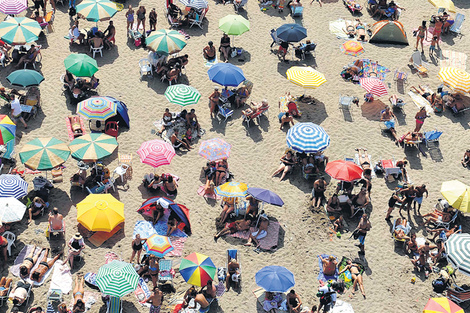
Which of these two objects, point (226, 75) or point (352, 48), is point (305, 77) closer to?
point (226, 75)

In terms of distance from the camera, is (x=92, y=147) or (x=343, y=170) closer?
(x=92, y=147)

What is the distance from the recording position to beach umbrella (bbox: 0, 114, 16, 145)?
2020 cm

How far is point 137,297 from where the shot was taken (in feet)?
58.0

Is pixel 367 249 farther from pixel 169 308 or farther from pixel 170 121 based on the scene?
pixel 170 121

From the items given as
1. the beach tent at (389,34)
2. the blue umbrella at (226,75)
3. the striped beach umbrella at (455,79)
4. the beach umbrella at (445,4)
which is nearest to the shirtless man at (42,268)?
the blue umbrella at (226,75)

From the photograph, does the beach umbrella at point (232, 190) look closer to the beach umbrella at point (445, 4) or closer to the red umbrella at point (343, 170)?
the red umbrella at point (343, 170)

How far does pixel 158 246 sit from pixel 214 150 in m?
4.50

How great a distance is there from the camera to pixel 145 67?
25.2 metres

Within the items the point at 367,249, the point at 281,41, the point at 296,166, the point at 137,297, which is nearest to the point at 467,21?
the point at 281,41

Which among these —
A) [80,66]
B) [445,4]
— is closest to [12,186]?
[80,66]

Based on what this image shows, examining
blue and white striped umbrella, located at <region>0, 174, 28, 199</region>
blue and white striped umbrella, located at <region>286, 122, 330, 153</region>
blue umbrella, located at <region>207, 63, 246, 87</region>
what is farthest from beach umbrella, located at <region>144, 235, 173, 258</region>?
blue umbrella, located at <region>207, 63, 246, 87</region>

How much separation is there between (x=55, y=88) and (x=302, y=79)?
9.83 metres

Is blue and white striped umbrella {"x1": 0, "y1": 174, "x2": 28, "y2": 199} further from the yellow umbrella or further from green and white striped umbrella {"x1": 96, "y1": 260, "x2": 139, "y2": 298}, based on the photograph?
green and white striped umbrella {"x1": 96, "y1": 260, "x2": 139, "y2": 298}

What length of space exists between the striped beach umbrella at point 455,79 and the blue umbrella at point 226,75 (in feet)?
27.2
